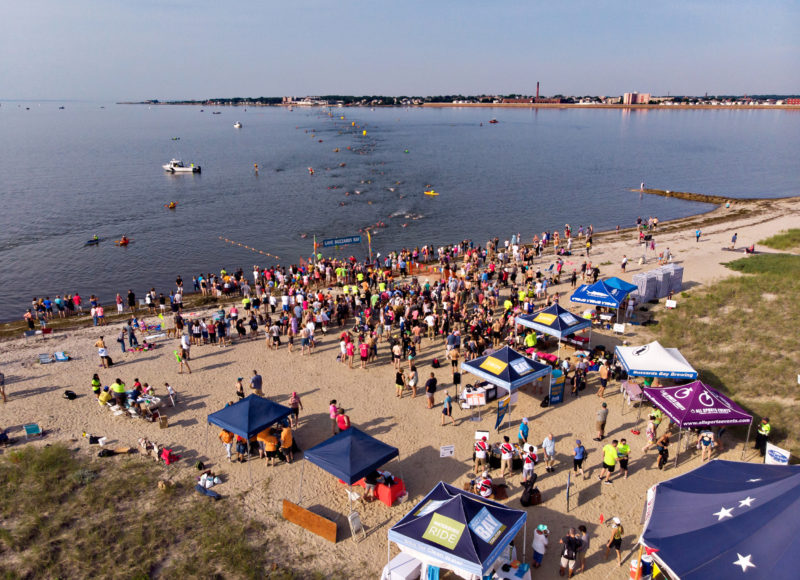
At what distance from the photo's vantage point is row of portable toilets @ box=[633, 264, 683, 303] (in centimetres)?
2277

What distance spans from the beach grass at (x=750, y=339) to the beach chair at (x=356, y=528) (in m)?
11.0

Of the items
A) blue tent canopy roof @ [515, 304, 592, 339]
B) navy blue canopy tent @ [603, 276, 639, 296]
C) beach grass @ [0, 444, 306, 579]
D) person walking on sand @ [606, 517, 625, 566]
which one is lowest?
beach grass @ [0, 444, 306, 579]

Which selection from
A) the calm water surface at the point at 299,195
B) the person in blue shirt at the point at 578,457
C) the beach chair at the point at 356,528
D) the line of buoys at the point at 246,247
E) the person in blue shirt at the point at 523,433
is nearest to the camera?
the beach chair at the point at 356,528

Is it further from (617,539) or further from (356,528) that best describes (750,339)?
(356,528)

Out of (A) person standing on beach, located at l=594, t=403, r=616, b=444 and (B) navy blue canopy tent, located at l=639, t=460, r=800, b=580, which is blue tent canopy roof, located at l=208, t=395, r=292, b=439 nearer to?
(A) person standing on beach, located at l=594, t=403, r=616, b=444

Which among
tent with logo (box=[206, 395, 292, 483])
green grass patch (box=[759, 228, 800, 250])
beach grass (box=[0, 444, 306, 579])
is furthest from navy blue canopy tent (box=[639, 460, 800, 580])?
green grass patch (box=[759, 228, 800, 250])

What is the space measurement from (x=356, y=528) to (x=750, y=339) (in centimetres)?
1579

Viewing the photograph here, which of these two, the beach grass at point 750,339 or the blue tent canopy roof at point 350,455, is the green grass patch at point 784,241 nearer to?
the beach grass at point 750,339

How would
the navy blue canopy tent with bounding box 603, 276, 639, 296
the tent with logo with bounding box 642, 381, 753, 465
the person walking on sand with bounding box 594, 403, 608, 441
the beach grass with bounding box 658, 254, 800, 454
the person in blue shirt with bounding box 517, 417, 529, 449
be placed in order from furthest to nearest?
the navy blue canopy tent with bounding box 603, 276, 639, 296, the beach grass with bounding box 658, 254, 800, 454, the person walking on sand with bounding box 594, 403, 608, 441, the person in blue shirt with bounding box 517, 417, 529, 449, the tent with logo with bounding box 642, 381, 753, 465

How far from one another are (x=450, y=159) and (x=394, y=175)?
22.0 meters

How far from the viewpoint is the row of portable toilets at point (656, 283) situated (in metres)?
22.8

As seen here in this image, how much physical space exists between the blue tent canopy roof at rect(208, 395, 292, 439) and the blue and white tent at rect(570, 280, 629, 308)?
12.6m

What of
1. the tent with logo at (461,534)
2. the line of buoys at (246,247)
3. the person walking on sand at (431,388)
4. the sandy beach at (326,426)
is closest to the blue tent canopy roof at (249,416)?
the sandy beach at (326,426)

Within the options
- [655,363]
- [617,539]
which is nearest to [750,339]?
[655,363]
